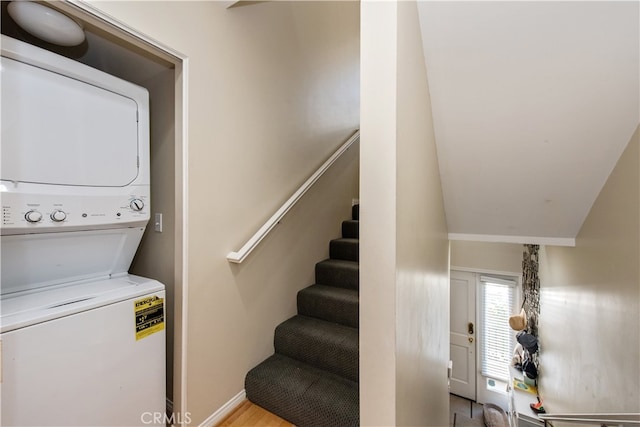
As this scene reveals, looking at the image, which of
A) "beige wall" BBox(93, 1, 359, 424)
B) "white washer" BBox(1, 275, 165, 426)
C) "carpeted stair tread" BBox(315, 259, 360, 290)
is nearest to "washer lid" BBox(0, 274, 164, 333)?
"white washer" BBox(1, 275, 165, 426)

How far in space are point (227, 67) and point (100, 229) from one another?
108 centimetres

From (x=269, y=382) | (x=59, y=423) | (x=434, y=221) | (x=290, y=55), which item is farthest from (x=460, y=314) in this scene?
(x=59, y=423)

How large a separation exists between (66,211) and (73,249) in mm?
191

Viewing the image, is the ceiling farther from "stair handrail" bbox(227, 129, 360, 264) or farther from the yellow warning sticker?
the yellow warning sticker

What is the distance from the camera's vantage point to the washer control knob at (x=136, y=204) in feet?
4.30

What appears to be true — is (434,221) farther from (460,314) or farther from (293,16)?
(460,314)

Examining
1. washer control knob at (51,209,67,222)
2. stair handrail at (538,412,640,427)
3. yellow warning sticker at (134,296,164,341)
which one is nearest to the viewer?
stair handrail at (538,412,640,427)

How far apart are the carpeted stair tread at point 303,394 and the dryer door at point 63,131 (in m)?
1.37

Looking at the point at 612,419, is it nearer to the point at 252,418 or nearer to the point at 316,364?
the point at 316,364

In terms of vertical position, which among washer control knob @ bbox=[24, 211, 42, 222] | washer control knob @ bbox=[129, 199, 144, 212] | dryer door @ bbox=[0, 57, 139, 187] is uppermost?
dryer door @ bbox=[0, 57, 139, 187]

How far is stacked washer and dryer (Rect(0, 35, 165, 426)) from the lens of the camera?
95 cm

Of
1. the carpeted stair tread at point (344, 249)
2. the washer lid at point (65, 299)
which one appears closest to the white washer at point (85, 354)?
the washer lid at point (65, 299)

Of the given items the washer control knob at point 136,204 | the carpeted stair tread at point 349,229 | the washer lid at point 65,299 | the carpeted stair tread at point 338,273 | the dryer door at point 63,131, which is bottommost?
the carpeted stair tread at point 338,273

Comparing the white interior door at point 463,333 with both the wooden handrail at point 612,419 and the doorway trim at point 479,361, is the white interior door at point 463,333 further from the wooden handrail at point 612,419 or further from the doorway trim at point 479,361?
the wooden handrail at point 612,419
